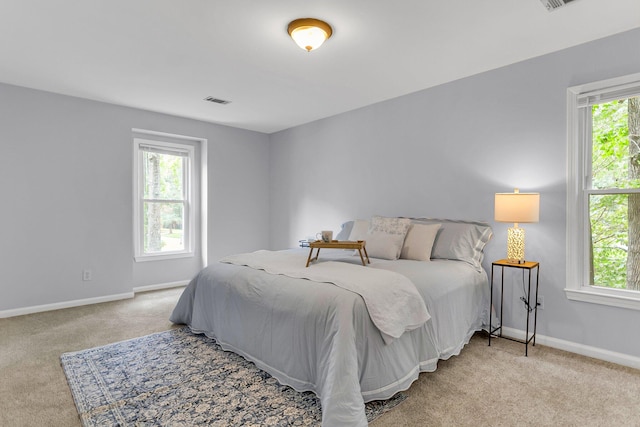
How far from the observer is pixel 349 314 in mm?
1915

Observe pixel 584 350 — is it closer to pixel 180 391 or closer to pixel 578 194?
pixel 578 194

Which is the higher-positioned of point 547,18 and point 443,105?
point 547,18

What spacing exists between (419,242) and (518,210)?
849mm

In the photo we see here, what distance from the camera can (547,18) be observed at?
7.98ft

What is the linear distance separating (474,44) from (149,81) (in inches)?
122

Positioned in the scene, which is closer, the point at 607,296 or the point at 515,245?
the point at 607,296

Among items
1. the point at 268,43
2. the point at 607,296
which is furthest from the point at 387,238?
the point at 268,43

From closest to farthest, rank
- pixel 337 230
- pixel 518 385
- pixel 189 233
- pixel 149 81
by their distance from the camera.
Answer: pixel 518 385, pixel 149 81, pixel 337 230, pixel 189 233

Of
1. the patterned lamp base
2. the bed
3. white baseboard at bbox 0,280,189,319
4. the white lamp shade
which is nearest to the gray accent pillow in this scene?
the bed

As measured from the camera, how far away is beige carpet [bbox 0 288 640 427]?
1924 millimetres

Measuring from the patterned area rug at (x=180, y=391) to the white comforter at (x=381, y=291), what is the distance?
46 cm

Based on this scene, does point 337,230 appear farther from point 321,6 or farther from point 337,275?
point 321,6

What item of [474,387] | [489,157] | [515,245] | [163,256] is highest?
[489,157]

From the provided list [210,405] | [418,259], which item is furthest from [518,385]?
[210,405]
